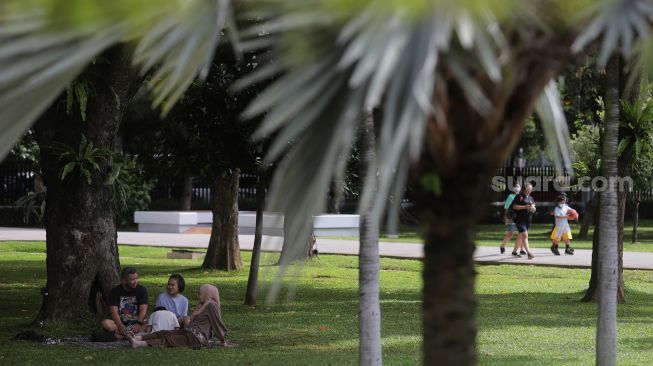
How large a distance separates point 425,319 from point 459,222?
41cm

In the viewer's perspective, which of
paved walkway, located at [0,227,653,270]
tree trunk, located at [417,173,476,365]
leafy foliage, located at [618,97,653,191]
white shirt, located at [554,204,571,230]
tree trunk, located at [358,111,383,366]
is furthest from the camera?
white shirt, located at [554,204,571,230]

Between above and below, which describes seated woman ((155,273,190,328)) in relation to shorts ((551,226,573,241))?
below

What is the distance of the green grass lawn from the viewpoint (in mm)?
11016

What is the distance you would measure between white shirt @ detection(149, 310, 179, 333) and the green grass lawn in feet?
1.30

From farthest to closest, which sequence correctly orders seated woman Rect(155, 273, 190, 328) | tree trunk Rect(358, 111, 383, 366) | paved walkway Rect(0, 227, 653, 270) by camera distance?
1. paved walkway Rect(0, 227, 653, 270)
2. seated woman Rect(155, 273, 190, 328)
3. tree trunk Rect(358, 111, 383, 366)

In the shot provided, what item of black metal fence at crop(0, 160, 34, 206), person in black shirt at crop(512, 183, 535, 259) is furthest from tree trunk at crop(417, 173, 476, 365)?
black metal fence at crop(0, 160, 34, 206)

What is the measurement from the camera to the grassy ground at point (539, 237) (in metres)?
27.4

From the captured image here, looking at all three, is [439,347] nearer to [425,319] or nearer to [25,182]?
[425,319]

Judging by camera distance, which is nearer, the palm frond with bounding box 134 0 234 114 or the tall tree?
the tall tree

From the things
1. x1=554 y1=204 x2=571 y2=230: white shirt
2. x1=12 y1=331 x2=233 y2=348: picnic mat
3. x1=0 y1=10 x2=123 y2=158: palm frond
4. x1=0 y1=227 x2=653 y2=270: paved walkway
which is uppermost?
x1=0 y1=10 x2=123 y2=158: palm frond

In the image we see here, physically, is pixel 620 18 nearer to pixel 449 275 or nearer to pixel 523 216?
pixel 449 275

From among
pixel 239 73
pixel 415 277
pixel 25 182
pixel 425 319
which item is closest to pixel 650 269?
pixel 415 277

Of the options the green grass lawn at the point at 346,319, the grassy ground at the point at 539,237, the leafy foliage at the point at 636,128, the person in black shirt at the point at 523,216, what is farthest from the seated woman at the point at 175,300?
the grassy ground at the point at 539,237

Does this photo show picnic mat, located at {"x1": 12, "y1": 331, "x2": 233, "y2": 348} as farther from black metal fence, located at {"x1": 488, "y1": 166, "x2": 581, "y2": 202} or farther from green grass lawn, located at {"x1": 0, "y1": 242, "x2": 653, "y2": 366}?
black metal fence, located at {"x1": 488, "y1": 166, "x2": 581, "y2": 202}
